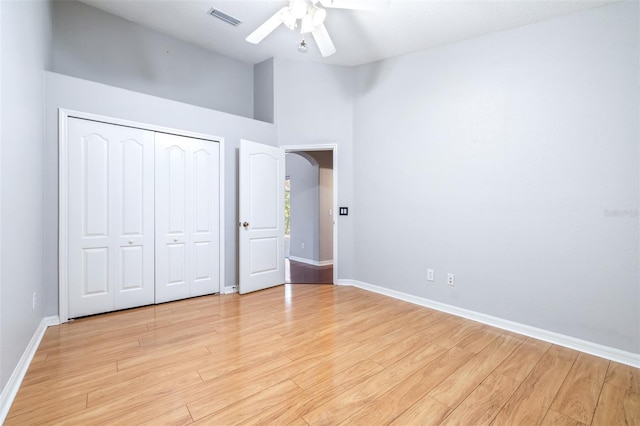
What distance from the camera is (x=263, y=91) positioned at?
4.58 metres

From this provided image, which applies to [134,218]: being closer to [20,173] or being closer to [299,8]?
[20,173]

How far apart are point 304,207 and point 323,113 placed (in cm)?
271

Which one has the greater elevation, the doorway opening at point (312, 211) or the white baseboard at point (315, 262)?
the doorway opening at point (312, 211)

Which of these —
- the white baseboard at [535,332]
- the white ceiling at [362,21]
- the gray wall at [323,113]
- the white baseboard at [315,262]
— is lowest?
the white baseboard at [535,332]

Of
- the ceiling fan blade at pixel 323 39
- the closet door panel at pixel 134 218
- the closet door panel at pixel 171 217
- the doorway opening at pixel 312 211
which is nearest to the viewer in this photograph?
the ceiling fan blade at pixel 323 39

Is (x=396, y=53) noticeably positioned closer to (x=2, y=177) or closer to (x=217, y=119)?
(x=217, y=119)

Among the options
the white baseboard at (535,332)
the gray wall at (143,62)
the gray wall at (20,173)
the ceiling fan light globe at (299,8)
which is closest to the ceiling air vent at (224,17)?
the gray wall at (143,62)

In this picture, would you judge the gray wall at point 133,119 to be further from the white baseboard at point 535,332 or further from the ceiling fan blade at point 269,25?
the white baseboard at point 535,332

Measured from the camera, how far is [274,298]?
373 centimetres

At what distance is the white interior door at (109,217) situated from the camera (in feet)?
9.52

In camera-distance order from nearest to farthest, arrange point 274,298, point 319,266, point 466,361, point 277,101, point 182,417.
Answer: point 182,417 < point 466,361 < point 274,298 < point 277,101 < point 319,266

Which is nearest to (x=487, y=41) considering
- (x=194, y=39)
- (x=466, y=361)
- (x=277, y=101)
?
(x=277, y=101)

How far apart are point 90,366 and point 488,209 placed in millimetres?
3679

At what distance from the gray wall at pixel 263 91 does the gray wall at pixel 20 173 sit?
2468mm
